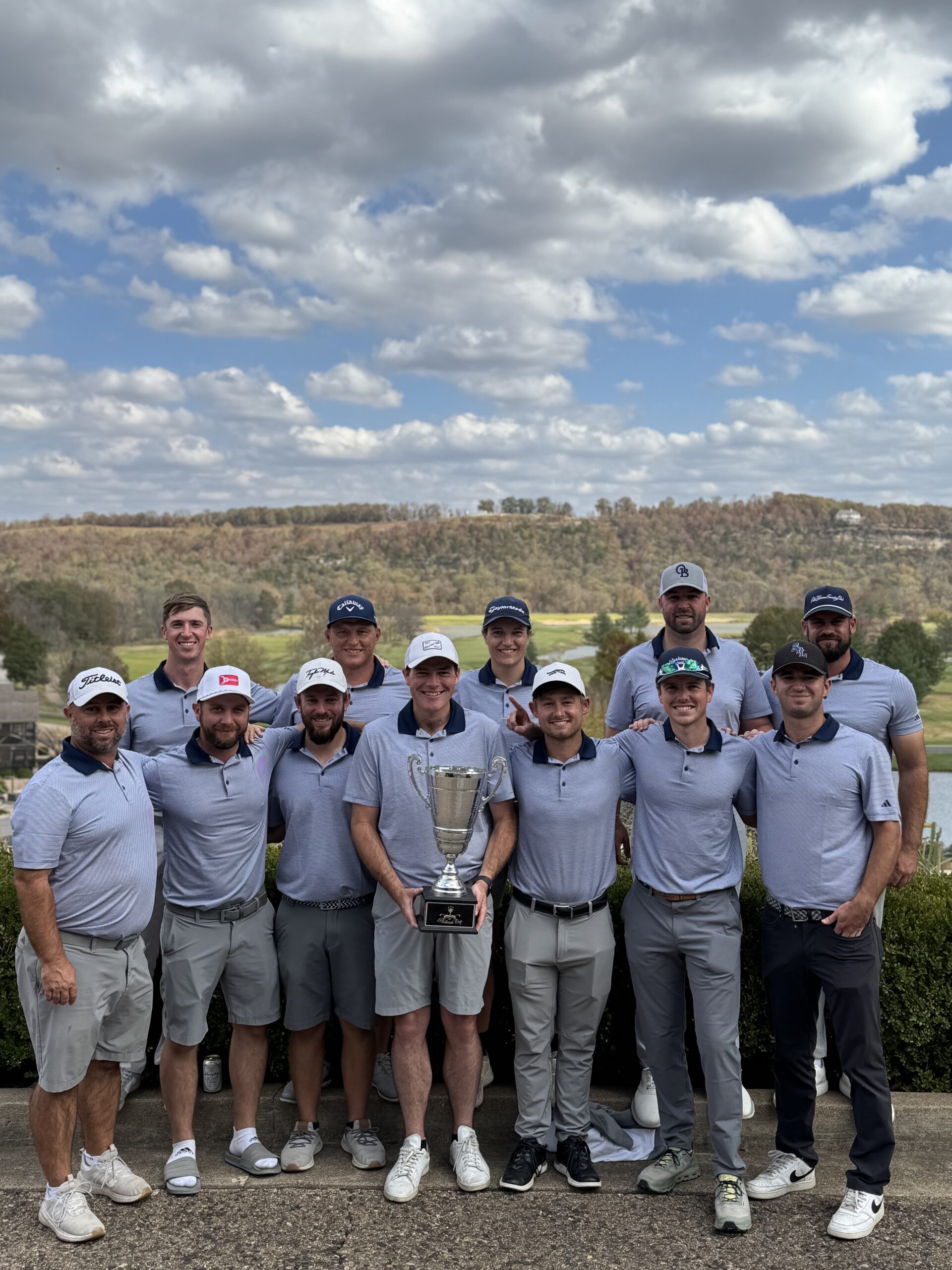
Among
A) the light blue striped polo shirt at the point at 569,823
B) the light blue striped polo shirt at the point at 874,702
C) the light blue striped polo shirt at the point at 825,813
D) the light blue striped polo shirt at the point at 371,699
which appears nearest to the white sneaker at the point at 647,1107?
the light blue striped polo shirt at the point at 569,823

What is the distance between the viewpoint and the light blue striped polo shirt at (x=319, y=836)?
4.80 m

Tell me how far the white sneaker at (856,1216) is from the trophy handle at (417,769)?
233 centimetres

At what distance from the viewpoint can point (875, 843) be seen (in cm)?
441

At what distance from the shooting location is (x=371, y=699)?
5418 millimetres

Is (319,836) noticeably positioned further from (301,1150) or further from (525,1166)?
(525,1166)

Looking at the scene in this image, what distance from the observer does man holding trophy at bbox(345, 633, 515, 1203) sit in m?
4.65

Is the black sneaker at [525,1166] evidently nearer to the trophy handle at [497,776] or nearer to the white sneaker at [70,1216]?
the trophy handle at [497,776]

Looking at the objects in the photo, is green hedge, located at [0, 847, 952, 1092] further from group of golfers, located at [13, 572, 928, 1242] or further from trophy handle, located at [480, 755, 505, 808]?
trophy handle, located at [480, 755, 505, 808]

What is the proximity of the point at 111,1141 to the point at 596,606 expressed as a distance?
10818cm

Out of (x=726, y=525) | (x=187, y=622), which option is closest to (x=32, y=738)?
(x=187, y=622)

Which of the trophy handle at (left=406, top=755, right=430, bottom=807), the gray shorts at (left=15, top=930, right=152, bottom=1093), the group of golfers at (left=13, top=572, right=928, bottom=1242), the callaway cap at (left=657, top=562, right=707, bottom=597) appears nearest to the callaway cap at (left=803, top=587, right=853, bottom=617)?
the group of golfers at (left=13, top=572, right=928, bottom=1242)

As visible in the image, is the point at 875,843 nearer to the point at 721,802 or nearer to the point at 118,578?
the point at 721,802

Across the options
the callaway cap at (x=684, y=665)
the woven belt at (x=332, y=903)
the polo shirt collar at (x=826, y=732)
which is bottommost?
the woven belt at (x=332, y=903)

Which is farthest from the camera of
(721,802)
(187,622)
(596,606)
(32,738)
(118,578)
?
(118,578)
